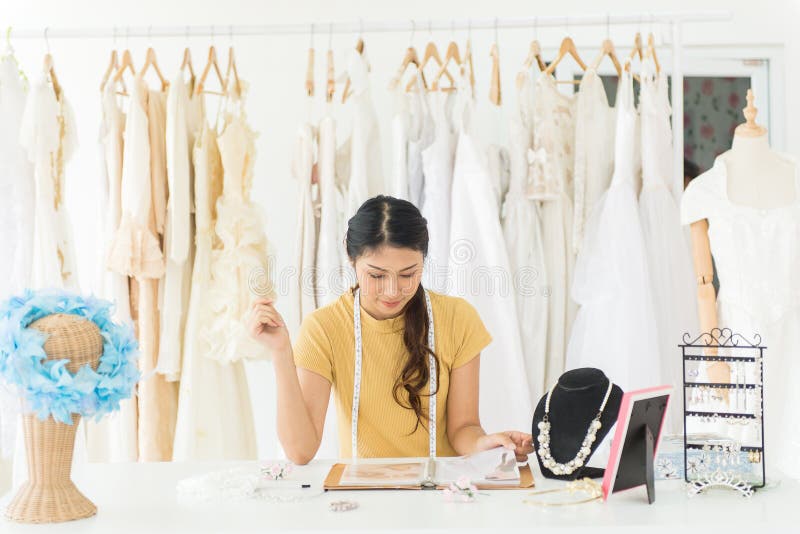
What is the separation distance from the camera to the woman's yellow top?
2.15 metres

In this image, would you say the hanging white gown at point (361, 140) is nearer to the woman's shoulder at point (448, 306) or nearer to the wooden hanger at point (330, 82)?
the wooden hanger at point (330, 82)

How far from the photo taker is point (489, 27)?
109 inches

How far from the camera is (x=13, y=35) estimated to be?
9.17 ft

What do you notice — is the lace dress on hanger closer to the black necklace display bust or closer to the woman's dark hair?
the woman's dark hair

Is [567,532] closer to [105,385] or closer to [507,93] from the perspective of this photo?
[105,385]

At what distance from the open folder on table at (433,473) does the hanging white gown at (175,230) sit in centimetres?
118

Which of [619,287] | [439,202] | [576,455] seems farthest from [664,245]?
[576,455]

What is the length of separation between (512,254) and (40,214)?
1595 millimetres

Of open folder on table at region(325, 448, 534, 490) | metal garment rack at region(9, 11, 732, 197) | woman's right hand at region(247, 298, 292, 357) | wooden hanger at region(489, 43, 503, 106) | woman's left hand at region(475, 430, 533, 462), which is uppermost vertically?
metal garment rack at region(9, 11, 732, 197)

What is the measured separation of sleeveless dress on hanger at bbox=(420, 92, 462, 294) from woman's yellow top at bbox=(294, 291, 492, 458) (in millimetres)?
586

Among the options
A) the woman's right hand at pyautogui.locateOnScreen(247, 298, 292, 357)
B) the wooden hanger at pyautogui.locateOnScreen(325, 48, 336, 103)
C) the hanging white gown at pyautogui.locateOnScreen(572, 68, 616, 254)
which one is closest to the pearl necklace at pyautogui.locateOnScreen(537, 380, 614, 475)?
the woman's right hand at pyautogui.locateOnScreen(247, 298, 292, 357)

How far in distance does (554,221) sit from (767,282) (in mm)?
705

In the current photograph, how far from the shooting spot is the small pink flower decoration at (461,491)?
1522mm

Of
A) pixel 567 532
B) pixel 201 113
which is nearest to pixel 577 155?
pixel 201 113
